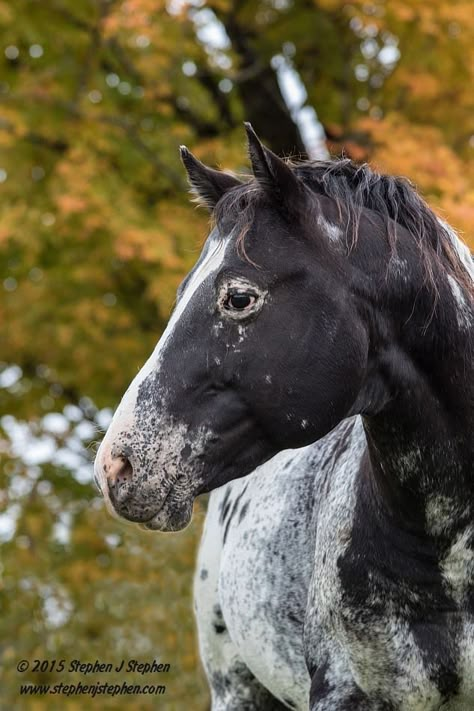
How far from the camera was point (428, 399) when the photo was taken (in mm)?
2721

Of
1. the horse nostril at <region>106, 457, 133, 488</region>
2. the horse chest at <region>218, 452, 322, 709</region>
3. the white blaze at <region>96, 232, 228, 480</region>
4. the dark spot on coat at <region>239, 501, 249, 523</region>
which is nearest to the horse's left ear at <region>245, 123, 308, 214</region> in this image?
the white blaze at <region>96, 232, 228, 480</region>

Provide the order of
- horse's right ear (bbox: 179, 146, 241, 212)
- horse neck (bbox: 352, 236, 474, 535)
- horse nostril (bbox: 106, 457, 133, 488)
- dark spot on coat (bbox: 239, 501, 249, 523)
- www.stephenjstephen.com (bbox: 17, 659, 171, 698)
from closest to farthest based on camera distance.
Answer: horse nostril (bbox: 106, 457, 133, 488) → horse neck (bbox: 352, 236, 474, 535) → horse's right ear (bbox: 179, 146, 241, 212) → dark spot on coat (bbox: 239, 501, 249, 523) → www.stephenjstephen.com (bbox: 17, 659, 171, 698)

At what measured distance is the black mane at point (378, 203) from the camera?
107 inches

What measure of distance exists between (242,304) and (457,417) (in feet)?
2.06

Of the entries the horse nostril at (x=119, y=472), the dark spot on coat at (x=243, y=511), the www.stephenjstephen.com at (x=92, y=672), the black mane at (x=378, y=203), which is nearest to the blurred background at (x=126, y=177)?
the www.stephenjstephen.com at (x=92, y=672)

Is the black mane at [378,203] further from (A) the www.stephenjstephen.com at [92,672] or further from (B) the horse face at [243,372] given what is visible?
(A) the www.stephenjstephen.com at [92,672]

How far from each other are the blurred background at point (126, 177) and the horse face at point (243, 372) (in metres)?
4.03

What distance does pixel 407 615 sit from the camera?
2818 mm

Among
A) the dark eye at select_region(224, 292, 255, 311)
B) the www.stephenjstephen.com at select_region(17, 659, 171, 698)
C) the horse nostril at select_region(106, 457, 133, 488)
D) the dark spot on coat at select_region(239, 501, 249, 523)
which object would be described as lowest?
the www.stephenjstephen.com at select_region(17, 659, 171, 698)

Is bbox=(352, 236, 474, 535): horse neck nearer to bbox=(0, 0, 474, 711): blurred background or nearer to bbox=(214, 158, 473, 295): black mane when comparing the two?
bbox=(214, 158, 473, 295): black mane

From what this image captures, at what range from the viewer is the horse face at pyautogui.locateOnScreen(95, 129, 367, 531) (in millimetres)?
2551

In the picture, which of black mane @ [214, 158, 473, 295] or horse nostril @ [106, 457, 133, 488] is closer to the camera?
horse nostril @ [106, 457, 133, 488]

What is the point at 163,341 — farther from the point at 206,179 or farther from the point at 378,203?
the point at 378,203

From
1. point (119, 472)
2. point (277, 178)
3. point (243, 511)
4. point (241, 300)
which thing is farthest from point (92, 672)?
point (277, 178)
